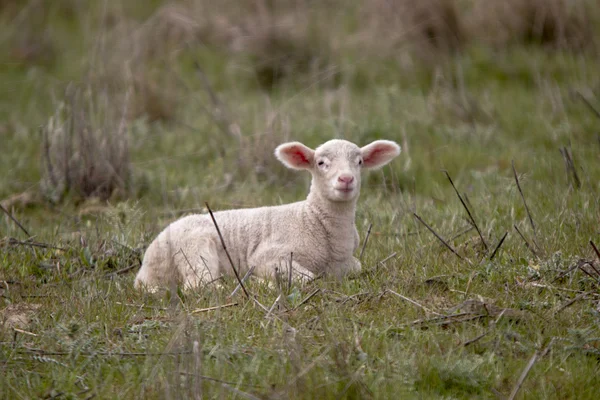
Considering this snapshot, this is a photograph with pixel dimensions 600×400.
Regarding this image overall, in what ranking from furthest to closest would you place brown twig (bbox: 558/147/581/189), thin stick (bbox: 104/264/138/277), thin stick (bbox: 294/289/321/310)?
brown twig (bbox: 558/147/581/189) < thin stick (bbox: 104/264/138/277) < thin stick (bbox: 294/289/321/310)

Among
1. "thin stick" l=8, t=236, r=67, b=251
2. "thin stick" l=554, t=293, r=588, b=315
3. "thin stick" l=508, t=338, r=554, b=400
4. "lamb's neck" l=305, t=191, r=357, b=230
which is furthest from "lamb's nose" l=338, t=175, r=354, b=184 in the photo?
"thin stick" l=8, t=236, r=67, b=251

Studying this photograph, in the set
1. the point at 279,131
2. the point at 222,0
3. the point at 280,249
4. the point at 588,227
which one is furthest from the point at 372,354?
the point at 222,0

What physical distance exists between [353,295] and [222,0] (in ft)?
30.3

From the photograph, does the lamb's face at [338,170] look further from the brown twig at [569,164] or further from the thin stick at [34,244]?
the thin stick at [34,244]

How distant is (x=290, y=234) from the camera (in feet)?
17.9

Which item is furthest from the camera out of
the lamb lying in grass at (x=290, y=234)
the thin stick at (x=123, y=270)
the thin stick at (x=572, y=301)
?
the thin stick at (x=123, y=270)

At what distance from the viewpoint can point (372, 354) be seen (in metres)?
3.93

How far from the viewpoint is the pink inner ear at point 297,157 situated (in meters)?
5.44

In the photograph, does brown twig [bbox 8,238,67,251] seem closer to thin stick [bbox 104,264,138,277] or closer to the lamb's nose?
thin stick [bbox 104,264,138,277]

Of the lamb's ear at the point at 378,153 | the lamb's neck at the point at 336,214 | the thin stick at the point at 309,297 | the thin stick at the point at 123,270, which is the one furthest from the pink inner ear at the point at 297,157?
the thin stick at the point at 123,270

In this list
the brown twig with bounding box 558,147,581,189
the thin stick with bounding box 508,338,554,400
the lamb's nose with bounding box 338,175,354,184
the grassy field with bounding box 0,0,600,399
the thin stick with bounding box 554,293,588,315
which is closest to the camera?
the thin stick with bounding box 508,338,554,400

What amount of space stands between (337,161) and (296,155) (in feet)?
1.18

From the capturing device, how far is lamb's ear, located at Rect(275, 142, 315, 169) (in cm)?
540

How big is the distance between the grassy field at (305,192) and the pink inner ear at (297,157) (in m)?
0.67
